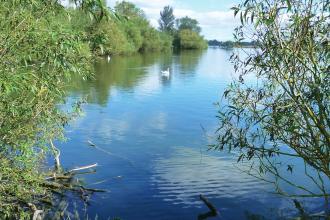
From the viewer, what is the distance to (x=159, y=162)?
63.1 feet

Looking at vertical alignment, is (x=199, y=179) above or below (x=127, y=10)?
below

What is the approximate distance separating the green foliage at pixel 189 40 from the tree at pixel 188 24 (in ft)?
35.6

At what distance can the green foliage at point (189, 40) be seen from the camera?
12769 centimetres

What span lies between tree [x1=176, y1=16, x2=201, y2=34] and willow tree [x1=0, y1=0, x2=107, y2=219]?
13527cm

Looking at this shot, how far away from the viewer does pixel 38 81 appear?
812cm

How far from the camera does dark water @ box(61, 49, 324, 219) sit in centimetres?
1464

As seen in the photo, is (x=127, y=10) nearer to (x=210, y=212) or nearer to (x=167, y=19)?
(x=210, y=212)

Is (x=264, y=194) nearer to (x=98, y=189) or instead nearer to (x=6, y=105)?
(x=98, y=189)

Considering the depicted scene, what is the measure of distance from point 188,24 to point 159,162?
131 m

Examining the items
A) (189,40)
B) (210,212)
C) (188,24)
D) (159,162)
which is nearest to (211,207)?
(210,212)

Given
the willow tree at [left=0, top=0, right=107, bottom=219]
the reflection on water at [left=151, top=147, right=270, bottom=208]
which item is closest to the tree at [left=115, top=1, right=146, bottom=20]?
the willow tree at [left=0, top=0, right=107, bottom=219]

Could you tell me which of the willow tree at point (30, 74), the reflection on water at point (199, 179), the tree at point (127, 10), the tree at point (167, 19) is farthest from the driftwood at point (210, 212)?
the tree at point (167, 19)

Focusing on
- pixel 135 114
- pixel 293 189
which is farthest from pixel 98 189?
pixel 135 114

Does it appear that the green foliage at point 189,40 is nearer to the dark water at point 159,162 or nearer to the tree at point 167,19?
the tree at point 167,19
